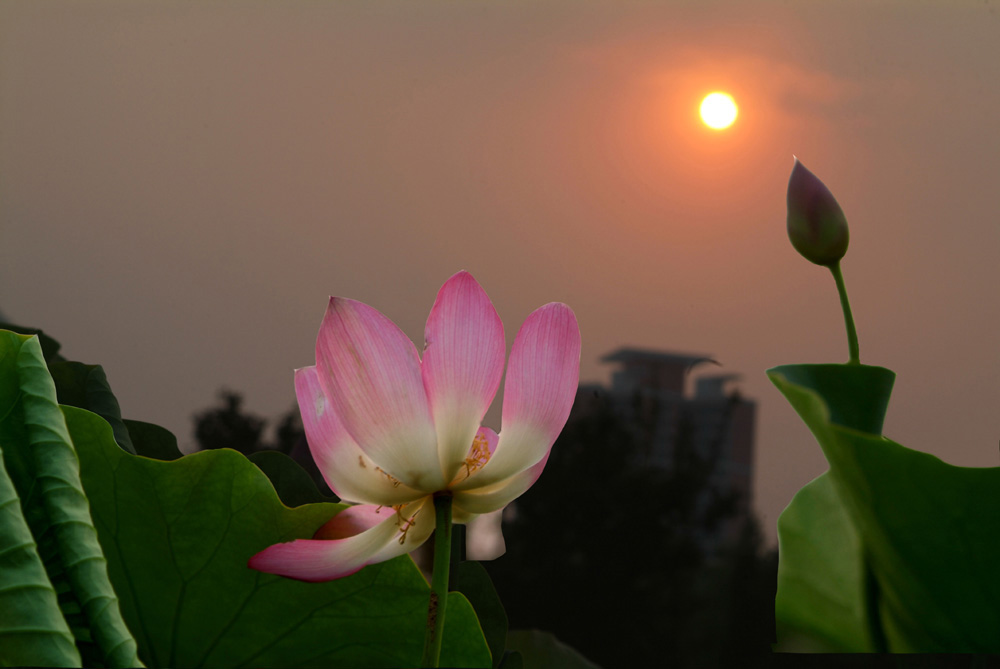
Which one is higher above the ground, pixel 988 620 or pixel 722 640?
pixel 988 620

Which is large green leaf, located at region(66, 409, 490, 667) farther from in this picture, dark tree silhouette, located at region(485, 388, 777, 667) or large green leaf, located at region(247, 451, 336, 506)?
dark tree silhouette, located at region(485, 388, 777, 667)

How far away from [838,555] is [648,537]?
9.65 feet

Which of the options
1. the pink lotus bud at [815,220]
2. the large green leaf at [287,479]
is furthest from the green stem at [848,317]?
the large green leaf at [287,479]

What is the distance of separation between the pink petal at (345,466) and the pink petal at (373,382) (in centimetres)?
1

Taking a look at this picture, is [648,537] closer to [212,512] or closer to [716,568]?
[716,568]

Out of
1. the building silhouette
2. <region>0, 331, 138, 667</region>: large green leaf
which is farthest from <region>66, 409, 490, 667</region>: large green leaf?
the building silhouette

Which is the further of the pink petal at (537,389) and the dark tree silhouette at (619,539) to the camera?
the dark tree silhouette at (619,539)

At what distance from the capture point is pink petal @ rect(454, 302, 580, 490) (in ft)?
0.42

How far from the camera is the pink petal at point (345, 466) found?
134 millimetres

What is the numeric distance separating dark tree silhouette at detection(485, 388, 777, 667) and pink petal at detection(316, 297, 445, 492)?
269 cm

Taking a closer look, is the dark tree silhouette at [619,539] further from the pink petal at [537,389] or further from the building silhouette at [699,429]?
the pink petal at [537,389]

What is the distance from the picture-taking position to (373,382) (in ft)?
0.40

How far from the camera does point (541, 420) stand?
130 millimetres

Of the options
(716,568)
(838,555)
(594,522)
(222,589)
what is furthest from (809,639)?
(716,568)
